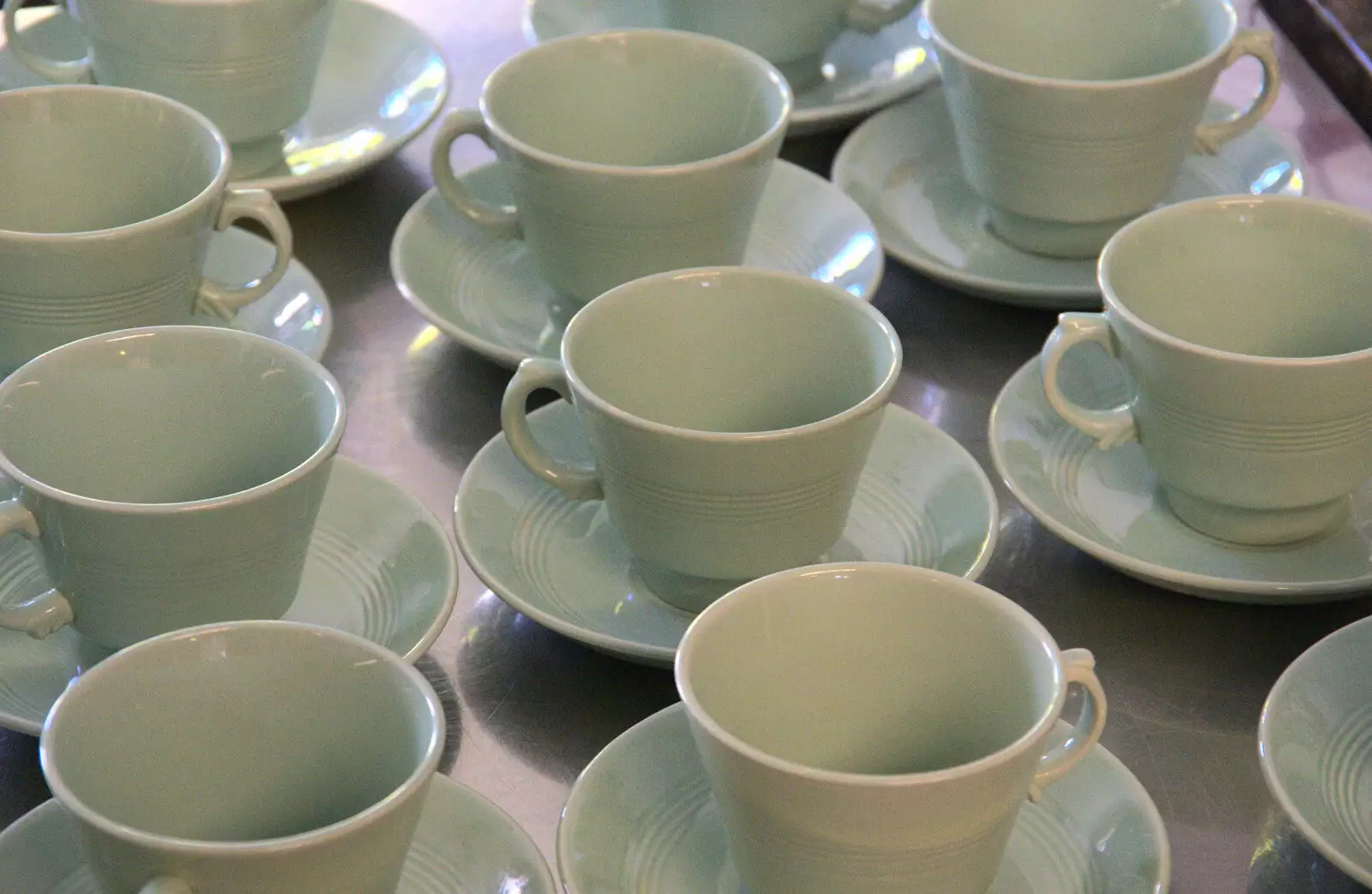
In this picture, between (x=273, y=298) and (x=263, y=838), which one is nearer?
(x=263, y=838)

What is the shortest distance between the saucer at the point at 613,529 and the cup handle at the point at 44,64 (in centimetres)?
40

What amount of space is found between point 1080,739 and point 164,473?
379mm

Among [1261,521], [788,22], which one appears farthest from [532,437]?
[788,22]

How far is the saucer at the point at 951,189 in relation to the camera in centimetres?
95

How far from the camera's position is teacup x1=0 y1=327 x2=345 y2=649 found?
63 cm

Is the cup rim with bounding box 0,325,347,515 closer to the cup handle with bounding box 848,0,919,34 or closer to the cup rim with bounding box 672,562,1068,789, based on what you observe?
the cup rim with bounding box 672,562,1068,789

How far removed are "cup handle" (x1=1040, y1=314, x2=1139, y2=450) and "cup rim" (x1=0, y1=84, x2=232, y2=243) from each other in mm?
388

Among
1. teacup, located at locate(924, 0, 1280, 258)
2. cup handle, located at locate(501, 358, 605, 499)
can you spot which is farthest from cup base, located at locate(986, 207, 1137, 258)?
cup handle, located at locate(501, 358, 605, 499)

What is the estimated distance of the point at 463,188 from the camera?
3.11 feet

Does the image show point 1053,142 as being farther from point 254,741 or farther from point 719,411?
point 254,741

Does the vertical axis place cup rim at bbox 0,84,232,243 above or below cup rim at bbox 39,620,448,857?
below

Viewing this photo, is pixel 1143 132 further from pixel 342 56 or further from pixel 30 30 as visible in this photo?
pixel 30 30

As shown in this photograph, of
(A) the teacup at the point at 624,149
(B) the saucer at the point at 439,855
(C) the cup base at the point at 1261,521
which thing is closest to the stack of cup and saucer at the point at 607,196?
(A) the teacup at the point at 624,149

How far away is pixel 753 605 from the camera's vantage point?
0.58 m
